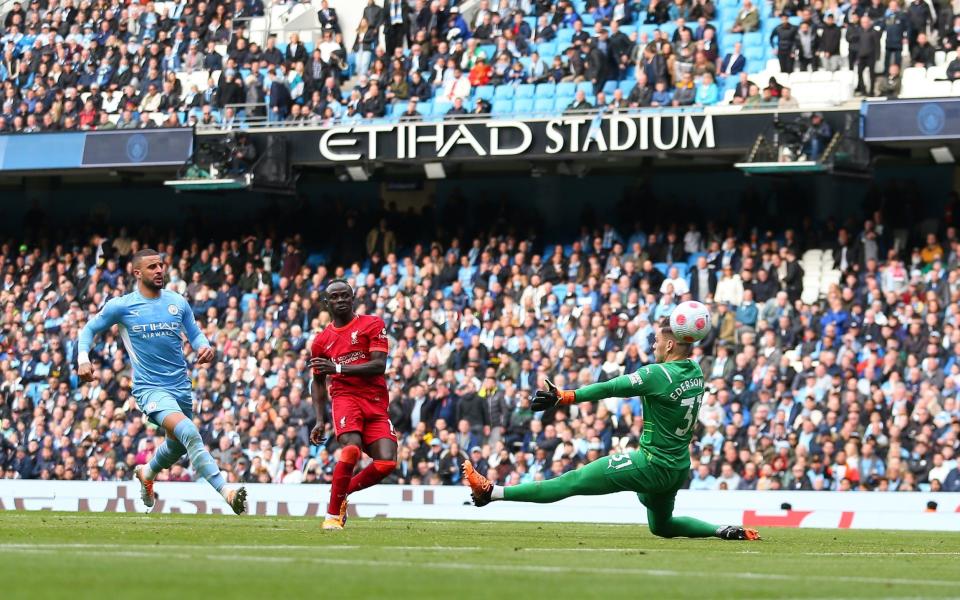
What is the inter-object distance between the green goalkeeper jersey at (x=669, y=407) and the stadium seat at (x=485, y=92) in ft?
60.2

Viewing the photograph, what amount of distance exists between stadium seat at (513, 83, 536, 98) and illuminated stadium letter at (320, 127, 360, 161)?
10.2ft

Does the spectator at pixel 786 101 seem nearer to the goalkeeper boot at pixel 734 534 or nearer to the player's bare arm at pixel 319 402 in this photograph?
the player's bare arm at pixel 319 402

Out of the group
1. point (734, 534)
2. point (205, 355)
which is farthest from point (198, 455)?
point (734, 534)

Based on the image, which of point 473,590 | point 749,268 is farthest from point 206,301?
point 473,590

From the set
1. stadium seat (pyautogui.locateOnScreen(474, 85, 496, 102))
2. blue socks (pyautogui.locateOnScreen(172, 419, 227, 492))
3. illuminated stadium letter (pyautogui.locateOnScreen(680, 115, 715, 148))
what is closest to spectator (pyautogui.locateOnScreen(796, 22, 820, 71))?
illuminated stadium letter (pyautogui.locateOnScreen(680, 115, 715, 148))

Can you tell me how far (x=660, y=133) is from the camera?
29.1 meters

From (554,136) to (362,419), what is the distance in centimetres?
1561

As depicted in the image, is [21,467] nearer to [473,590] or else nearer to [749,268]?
[749,268]

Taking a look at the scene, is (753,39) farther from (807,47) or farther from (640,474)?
(640,474)

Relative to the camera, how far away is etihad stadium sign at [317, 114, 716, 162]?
29.0m

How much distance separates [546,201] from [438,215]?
2147 millimetres

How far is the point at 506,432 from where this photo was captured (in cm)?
2684

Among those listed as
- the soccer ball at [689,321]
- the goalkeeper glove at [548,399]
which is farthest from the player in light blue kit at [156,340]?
the soccer ball at [689,321]

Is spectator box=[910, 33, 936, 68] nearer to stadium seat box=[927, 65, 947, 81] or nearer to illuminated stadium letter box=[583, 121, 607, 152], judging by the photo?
stadium seat box=[927, 65, 947, 81]
